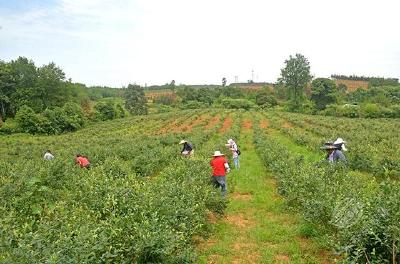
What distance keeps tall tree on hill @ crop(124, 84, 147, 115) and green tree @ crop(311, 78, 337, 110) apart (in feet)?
138

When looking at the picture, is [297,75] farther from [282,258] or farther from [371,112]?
[282,258]

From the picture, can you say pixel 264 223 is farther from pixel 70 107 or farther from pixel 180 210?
pixel 70 107

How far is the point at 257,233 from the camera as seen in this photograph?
1088 cm

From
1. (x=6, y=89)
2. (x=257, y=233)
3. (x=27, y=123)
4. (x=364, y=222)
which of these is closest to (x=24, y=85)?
(x=6, y=89)

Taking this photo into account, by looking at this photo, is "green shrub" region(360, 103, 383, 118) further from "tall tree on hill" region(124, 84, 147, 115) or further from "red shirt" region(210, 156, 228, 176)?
"red shirt" region(210, 156, 228, 176)

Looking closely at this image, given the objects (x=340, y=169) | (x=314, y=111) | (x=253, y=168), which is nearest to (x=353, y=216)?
(x=340, y=169)

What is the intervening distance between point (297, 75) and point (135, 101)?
135 ft

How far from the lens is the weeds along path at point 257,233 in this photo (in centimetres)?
933

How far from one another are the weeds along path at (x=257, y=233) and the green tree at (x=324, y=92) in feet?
253

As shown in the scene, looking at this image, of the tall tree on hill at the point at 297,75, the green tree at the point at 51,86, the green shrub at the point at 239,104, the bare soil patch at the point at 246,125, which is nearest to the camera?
the bare soil patch at the point at 246,125

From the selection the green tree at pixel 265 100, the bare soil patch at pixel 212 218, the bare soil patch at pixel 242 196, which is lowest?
the bare soil patch at pixel 242 196

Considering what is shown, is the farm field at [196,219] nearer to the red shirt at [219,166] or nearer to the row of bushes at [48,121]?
the red shirt at [219,166]

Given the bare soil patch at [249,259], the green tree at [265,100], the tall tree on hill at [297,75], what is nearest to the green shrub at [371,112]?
the tall tree on hill at [297,75]

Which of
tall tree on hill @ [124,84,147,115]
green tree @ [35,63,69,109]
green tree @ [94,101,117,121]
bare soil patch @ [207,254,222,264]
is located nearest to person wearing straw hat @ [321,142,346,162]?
bare soil patch @ [207,254,222,264]
